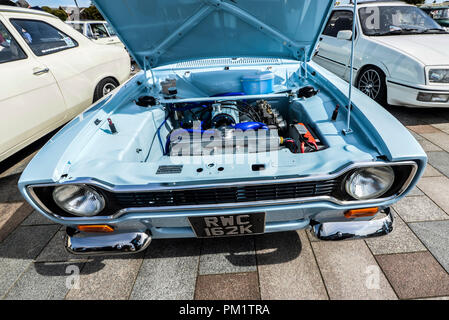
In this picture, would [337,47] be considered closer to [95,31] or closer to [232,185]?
[232,185]

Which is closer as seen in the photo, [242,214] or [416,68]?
[242,214]

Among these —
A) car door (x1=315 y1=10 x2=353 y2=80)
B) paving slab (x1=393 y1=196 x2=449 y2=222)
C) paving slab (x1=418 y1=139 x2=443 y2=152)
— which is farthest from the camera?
car door (x1=315 y1=10 x2=353 y2=80)

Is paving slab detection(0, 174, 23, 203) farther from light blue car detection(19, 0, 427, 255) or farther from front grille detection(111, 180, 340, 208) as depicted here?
front grille detection(111, 180, 340, 208)

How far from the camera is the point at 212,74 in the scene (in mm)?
2264

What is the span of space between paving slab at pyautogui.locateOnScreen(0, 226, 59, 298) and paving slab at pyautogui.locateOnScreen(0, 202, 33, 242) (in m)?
0.08

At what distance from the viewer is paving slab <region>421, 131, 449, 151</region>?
2668 mm

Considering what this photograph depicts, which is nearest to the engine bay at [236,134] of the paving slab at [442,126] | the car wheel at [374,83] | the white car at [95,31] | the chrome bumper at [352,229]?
the chrome bumper at [352,229]

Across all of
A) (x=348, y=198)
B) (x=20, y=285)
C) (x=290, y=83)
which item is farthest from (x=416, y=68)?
(x=20, y=285)

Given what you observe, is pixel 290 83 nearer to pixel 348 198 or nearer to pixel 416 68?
pixel 348 198

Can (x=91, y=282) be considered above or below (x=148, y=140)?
below

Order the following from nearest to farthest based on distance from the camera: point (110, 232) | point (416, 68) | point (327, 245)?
point (110, 232), point (327, 245), point (416, 68)

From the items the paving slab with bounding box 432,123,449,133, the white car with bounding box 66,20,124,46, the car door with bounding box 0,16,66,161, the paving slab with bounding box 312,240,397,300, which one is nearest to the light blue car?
the paving slab with bounding box 312,240,397,300

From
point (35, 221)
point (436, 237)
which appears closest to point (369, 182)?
point (436, 237)

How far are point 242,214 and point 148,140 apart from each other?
0.88 m
